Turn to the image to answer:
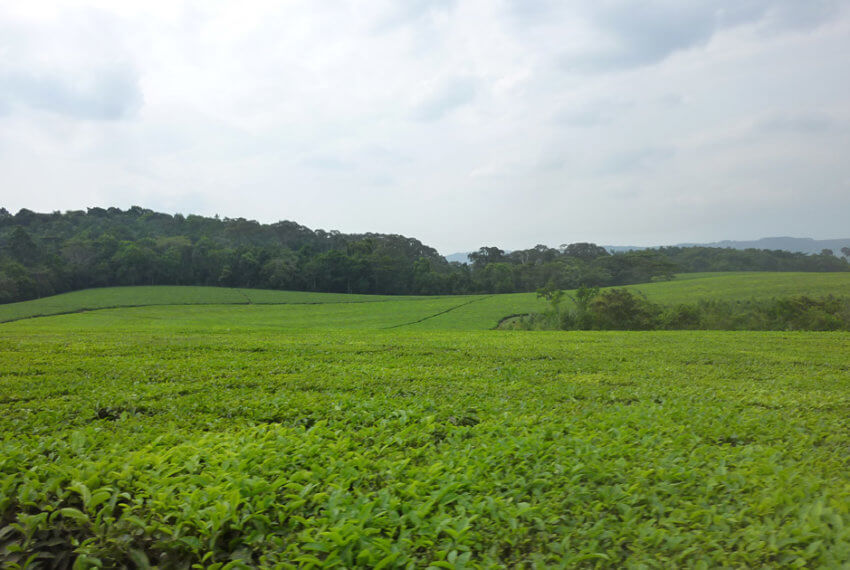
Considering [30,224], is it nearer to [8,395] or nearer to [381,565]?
[8,395]

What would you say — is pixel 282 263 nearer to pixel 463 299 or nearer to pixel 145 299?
pixel 145 299

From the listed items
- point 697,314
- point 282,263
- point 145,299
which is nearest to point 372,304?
point 282,263

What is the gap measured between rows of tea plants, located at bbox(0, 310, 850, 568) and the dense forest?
4305cm

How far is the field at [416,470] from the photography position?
2568 millimetres

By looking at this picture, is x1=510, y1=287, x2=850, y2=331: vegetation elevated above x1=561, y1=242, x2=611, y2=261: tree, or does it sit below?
below

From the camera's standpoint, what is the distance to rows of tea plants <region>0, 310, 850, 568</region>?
2.56 m

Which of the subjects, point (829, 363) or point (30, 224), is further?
point (30, 224)

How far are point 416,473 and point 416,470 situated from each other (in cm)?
2

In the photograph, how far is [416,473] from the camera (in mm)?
3291

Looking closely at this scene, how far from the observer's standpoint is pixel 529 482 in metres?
3.17

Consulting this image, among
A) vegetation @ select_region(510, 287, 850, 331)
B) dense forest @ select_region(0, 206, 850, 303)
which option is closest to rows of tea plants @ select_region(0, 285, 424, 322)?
dense forest @ select_region(0, 206, 850, 303)

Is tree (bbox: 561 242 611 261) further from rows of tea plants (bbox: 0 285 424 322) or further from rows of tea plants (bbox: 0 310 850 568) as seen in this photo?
rows of tea plants (bbox: 0 310 850 568)

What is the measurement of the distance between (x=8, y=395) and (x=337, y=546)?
17.1 feet

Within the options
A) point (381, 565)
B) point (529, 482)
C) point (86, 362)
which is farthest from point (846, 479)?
point (86, 362)
